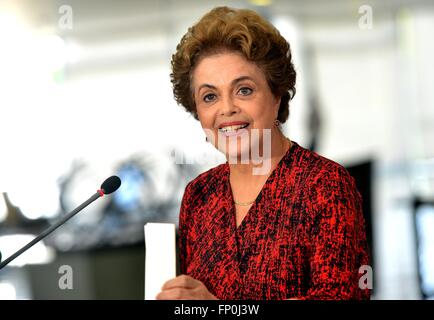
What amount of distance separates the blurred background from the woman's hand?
124 inches

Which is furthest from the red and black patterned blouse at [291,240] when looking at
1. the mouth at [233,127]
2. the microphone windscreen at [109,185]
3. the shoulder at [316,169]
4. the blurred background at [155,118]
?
the blurred background at [155,118]

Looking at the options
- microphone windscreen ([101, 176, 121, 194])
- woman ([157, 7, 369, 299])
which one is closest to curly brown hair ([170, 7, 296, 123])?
woman ([157, 7, 369, 299])

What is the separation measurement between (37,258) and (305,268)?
338cm

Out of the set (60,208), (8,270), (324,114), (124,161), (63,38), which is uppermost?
(63,38)

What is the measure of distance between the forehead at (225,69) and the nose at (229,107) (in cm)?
4

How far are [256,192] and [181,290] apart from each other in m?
0.36

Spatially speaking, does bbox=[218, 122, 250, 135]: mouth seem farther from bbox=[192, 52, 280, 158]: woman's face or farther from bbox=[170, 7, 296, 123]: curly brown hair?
bbox=[170, 7, 296, 123]: curly brown hair

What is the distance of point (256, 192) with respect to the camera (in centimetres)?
146

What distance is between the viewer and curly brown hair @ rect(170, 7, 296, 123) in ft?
4.55

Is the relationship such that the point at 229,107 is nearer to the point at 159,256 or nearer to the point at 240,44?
the point at 240,44

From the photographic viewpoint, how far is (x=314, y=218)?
1280 mm

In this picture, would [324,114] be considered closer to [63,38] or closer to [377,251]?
[377,251]
